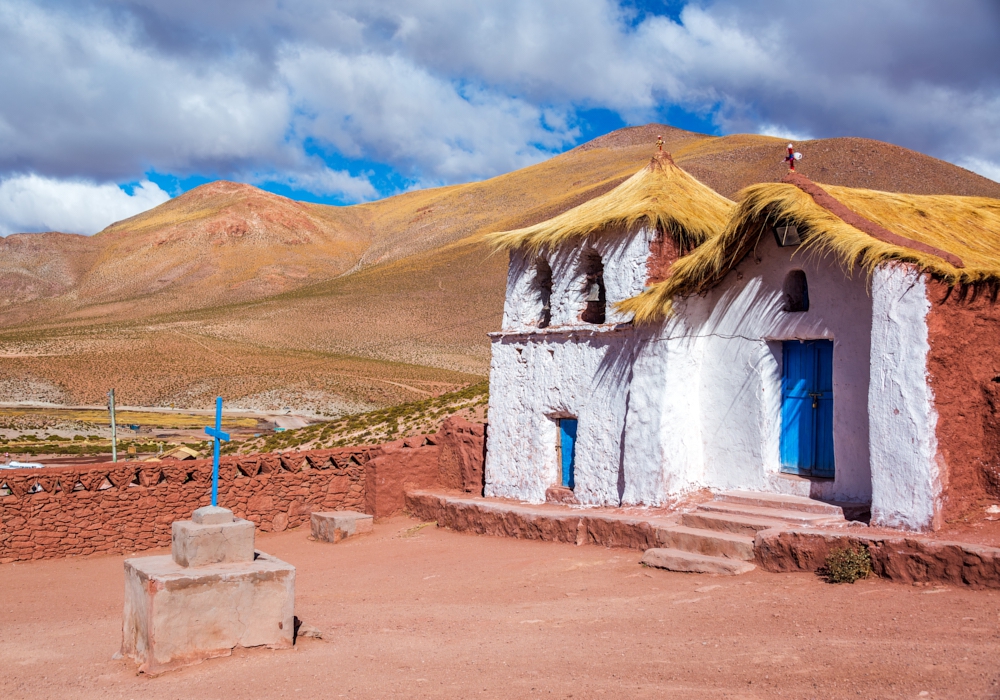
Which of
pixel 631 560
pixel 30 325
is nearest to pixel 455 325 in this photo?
pixel 30 325

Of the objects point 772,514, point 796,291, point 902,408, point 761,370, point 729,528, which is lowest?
point 729,528

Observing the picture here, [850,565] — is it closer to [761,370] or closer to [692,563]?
[692,563]

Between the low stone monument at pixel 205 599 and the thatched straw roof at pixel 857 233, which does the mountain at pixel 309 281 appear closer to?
the thatched straw roof at pixel 857 233

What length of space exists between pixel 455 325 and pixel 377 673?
237 feet

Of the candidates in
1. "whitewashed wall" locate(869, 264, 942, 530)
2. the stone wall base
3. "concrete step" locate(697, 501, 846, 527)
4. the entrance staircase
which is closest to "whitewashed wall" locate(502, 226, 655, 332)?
"concrete step" locate(697, 501, 846, 527)

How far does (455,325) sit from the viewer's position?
78.9 metres

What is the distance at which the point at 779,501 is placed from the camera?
11.4 metres

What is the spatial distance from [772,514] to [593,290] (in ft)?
19.4

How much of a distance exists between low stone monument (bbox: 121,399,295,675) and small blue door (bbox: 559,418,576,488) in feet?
25.6

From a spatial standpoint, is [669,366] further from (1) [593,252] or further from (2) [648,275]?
(1) [593,252]

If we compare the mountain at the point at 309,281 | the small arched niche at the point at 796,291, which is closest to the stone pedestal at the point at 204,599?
the small arched niche at the point at 796,291

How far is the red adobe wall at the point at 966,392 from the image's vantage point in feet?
31.4

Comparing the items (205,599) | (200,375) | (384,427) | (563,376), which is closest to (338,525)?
(563,376)

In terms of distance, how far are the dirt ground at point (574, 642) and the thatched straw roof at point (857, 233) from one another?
3698 mm
